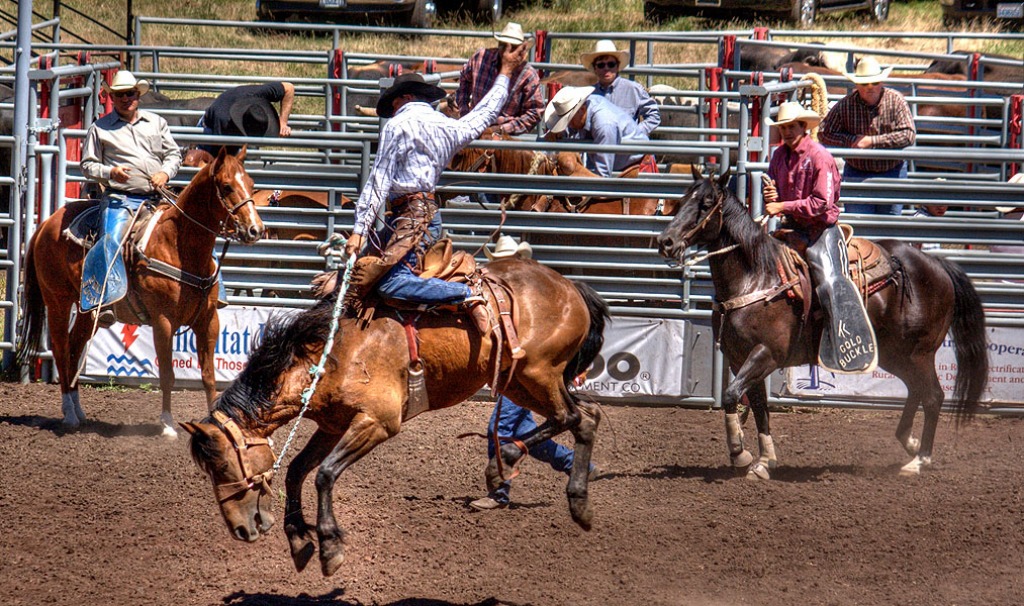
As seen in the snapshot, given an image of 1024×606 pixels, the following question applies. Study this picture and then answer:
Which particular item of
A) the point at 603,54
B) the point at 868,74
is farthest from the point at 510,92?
the point at 868,74

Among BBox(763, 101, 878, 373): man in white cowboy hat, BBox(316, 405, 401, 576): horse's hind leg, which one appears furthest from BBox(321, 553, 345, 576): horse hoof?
BBox(763, 101, 878, 373): man in white cowboy hat

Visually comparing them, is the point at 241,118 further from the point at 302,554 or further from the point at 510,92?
the point at 302,554

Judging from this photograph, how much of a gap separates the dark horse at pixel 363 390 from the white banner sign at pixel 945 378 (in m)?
3.61

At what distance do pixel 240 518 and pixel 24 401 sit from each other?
5.01m

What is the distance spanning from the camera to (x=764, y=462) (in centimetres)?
789

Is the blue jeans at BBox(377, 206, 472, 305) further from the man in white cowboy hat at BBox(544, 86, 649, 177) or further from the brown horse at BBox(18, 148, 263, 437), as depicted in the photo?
the man in white cowboy hat at BBox(544, 86, 649, 177)

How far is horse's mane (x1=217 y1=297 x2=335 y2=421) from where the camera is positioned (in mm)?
5348

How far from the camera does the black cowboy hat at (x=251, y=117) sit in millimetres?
10438

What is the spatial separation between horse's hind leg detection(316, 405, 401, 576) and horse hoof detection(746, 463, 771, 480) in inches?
118

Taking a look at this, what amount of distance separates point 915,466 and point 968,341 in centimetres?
97

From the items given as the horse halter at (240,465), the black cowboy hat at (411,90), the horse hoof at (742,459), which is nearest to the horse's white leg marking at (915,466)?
the horse hoof at (742,459)

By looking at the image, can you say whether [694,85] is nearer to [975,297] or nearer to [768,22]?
[768,22]

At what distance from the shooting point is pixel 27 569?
5688 millimetres

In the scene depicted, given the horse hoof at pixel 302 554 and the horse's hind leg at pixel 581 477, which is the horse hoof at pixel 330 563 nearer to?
the horse hoof at pixel 302 554
